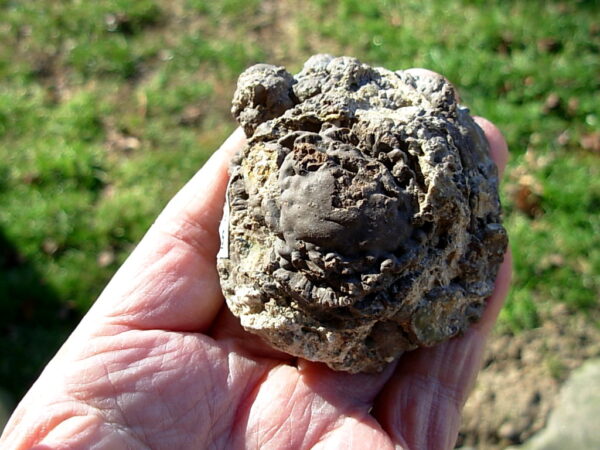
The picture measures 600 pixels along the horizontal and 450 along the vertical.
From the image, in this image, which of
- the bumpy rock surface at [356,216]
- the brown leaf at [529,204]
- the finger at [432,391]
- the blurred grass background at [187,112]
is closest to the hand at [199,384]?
the finger at [432,391]

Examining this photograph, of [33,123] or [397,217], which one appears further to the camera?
[33,123]

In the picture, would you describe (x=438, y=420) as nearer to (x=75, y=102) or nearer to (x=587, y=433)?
(x=587, y=433)

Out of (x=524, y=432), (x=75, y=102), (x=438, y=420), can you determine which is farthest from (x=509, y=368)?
(x=75, y=102)

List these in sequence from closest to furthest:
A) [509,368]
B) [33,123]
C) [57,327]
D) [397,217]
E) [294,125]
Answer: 1. [397,217]
2. [294,125]
3. [509,368]
4. [57,327]
5. [33,123]

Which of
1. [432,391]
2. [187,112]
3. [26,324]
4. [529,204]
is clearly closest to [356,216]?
[432,391]

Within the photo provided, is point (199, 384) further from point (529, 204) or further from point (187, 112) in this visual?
point (187, 112)

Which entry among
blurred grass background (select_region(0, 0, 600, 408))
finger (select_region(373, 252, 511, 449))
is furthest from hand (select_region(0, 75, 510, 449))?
blurred grass background (select_region(0, 0, 600, 408))
